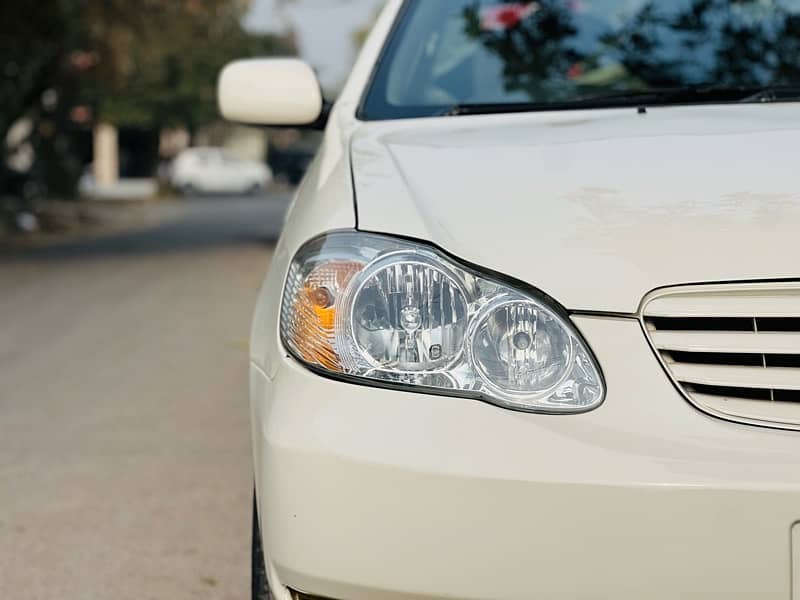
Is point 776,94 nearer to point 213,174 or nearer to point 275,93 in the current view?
point 275,93

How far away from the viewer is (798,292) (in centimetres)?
181

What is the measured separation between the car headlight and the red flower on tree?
4.93 ft

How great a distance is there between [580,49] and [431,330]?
161 centimetres

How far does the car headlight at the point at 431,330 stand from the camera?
1854mm

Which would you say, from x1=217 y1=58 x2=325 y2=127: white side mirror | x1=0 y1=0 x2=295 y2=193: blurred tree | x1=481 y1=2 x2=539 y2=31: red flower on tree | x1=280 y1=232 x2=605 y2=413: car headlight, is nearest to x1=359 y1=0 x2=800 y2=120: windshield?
x1=481 y1=2 x2=539 y2=31: red flower on tree

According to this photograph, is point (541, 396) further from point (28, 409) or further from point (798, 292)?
point (28, 409)

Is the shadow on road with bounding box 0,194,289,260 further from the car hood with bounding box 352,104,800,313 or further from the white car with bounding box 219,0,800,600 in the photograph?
the white car with bounding box 219,0,800,600

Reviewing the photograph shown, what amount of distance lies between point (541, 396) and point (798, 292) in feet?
1.25

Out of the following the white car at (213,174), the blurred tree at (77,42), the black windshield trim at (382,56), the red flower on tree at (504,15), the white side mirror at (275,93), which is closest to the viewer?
the black windshield trim at (382,56)

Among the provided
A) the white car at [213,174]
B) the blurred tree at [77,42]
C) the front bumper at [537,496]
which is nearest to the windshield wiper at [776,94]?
the front bumper at [537,496]

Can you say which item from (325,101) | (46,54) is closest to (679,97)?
(325,101)

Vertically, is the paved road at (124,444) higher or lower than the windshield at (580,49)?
lower

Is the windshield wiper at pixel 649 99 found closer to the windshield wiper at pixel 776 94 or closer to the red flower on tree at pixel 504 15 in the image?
the windshield wiper at pixel 776 94

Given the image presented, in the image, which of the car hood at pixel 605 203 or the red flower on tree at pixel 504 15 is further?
the red flower on tree at pixel 504 15
